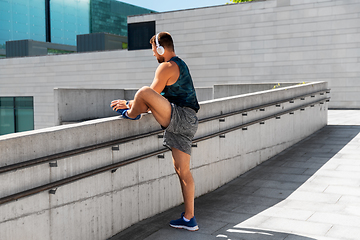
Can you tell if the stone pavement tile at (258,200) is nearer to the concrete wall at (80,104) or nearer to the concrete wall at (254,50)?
the concrete wall at (80,104)

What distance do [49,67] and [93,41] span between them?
5.00 metres

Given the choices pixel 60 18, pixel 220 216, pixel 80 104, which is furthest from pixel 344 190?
pixel 60 18

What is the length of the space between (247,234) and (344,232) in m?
1.01

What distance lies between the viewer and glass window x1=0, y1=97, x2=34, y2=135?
29.5m

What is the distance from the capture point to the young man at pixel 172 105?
149 inches

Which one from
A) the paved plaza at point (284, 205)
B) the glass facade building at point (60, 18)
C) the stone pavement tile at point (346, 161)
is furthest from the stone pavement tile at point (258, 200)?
the glass facade building at point (60, 18)

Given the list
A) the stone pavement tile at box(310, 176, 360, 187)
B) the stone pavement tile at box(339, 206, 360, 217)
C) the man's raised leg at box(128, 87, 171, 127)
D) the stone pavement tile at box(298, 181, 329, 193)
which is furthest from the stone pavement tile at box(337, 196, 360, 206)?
the man's raised leg at box(128, 87, 171, 127)

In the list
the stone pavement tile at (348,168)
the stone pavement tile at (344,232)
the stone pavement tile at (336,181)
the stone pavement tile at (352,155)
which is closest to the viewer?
the stone pavement tile at (344,232)

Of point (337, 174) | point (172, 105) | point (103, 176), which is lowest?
point (337, 174)

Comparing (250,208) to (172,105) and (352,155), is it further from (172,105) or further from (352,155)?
(352,155)

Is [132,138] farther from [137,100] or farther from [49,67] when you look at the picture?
[49,67]

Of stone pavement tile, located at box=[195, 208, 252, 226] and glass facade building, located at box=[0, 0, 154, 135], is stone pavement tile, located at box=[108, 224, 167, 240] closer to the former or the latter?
stone pavement tile, located at box=[195, 208, 252, 226]

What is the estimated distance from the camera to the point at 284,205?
5.00m

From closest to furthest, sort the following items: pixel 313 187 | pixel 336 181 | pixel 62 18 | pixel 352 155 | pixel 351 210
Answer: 1. pixel 351 210
2. pixel 313 187
3. pixel 336 181
4. pixel 352 155
5. pixel 62 18
